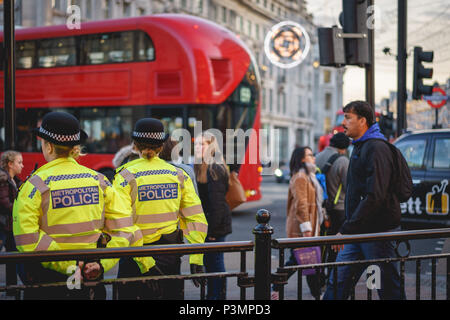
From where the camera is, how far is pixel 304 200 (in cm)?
612

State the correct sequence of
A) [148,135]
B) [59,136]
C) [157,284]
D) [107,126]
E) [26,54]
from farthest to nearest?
[26,54] → [107,126] → [148,135] → [59,136] → [157,284]

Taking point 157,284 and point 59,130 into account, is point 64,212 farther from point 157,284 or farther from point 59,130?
point 157,284

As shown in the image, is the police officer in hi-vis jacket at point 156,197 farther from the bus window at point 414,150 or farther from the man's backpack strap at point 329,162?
the bus window at point 414,150

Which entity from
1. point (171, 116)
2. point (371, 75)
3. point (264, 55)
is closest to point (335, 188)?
point (371, 75)

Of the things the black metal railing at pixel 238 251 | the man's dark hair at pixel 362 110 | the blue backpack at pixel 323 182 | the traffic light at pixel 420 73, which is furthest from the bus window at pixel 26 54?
the black metal railing at pixel 238 251

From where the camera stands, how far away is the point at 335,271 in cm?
351

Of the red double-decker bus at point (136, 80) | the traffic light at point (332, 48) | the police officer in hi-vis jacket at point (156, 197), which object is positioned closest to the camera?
the police officer in hi-vis jacket at point (156, 197)

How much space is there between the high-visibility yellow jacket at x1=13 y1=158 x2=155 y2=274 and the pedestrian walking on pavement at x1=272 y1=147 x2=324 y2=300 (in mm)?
3009

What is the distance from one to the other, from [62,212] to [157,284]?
62 cm

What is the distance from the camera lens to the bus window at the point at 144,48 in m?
13.3

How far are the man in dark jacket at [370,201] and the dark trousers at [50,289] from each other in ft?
5.62

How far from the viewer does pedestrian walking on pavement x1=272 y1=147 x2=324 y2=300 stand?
6.11 m

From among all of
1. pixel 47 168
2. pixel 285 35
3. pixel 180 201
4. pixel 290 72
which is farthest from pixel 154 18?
pixel 290 72
